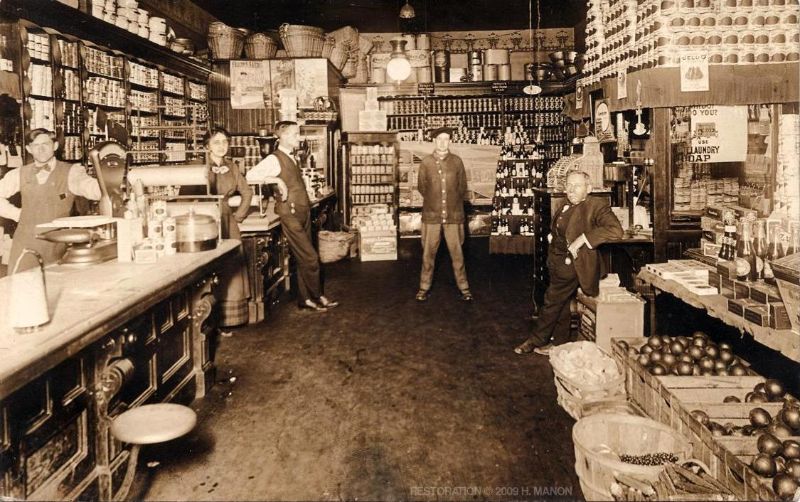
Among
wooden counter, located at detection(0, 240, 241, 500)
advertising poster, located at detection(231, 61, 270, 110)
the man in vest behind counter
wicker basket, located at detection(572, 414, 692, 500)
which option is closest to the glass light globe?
advertising poster, located at detection(231, 61, 270, 110)

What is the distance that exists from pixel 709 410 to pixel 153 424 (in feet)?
7.75

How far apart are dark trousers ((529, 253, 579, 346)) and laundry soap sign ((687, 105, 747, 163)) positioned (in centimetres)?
126

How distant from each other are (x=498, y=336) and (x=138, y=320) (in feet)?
9.86

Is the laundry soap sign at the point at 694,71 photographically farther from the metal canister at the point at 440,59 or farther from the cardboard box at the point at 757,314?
the metal canister at the point at 440,59

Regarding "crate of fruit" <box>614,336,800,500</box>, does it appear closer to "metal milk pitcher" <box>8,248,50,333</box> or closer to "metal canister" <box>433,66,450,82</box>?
"metal milk pitcher" <box>8,248,50,333</box>

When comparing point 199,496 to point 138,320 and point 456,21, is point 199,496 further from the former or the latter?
point 456,21

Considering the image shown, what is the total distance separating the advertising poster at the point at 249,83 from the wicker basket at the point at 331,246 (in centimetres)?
264

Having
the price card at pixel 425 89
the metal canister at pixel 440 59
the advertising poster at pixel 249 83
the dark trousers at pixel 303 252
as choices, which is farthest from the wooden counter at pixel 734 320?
the metal canister at pixel 440 59

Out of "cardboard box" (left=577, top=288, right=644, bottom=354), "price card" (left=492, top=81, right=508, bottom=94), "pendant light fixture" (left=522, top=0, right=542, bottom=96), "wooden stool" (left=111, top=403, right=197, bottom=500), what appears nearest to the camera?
"wooden stool" (left=111, top=403, right=197, bottom=500)

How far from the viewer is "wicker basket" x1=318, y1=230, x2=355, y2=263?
27.5 feet

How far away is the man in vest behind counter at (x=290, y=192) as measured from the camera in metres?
5.48

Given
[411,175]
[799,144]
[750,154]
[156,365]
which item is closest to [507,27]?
[411,175]

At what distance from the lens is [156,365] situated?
3133mm

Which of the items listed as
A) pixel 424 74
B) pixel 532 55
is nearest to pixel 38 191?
pixel 424 74
